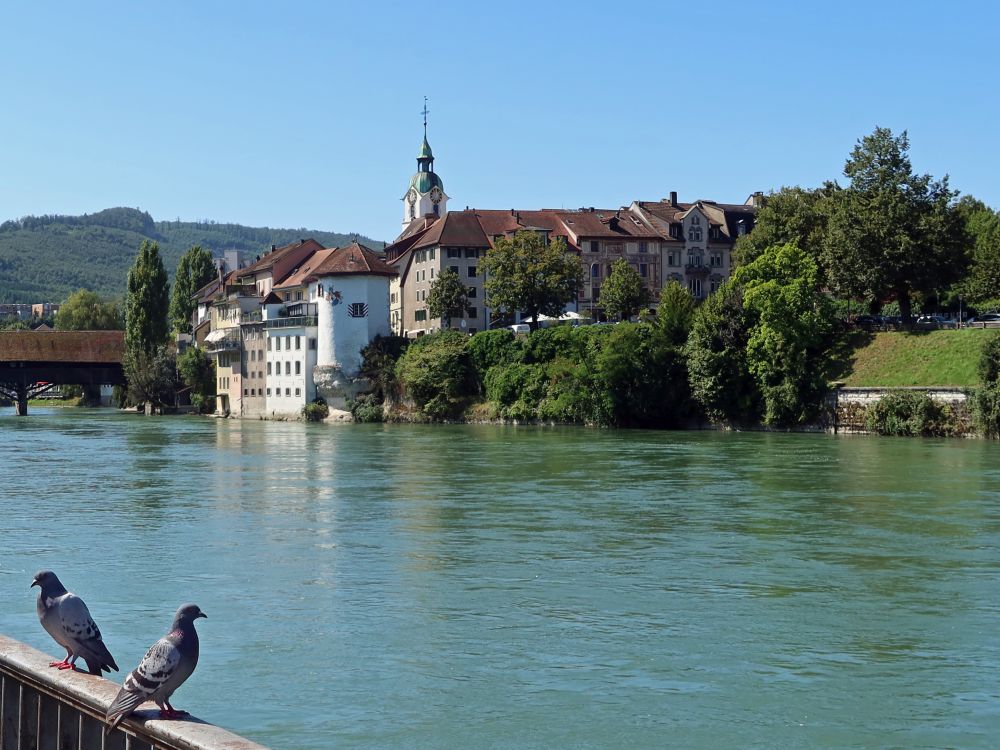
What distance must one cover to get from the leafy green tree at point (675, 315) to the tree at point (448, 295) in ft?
70.3

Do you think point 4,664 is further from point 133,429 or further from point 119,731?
point 133,429

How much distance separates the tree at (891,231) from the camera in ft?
220

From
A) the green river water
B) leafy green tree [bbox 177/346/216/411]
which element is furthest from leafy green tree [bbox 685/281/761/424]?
leafy green tree [bbox 177/346/216/411]

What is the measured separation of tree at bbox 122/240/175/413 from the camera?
4441 inches

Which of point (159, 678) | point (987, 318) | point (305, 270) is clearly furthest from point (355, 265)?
point (159, 678)

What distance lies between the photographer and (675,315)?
244 ft

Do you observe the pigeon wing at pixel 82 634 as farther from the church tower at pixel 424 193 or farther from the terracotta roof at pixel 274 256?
the church tower at pixel 424 193

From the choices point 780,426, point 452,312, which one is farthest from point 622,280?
point 780,426

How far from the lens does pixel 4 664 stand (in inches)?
366

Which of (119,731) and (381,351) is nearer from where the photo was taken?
(119,731)

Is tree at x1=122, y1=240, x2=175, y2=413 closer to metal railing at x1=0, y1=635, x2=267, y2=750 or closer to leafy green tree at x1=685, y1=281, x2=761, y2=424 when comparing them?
leafy green tree at x1=685, y1=281, x2=761, y2=424

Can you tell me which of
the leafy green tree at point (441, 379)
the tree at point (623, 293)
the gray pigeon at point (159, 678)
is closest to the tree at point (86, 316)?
the leafy green tree at point (441, 379)

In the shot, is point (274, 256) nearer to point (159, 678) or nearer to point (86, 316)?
point (86, 316)

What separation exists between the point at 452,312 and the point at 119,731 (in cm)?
8593
